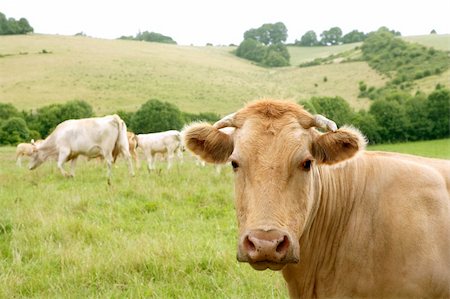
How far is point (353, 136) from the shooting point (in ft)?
12.1

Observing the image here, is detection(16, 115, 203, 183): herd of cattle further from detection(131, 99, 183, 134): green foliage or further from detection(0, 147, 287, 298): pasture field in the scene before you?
detection(131, 99, 183, 134): green foliage

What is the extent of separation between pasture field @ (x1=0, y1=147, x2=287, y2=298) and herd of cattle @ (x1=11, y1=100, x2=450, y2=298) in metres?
1.18

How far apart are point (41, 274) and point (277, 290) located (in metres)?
2.75

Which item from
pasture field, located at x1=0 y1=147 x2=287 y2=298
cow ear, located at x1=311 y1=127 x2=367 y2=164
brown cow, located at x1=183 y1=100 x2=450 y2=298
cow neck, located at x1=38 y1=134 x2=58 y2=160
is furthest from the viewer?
cow neck, located at x1=38 y1=134 x2=58 y2=160

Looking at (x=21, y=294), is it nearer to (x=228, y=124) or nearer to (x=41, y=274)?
(x=41, y=274)

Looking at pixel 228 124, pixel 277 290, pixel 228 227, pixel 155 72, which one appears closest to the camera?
pixel 228 124

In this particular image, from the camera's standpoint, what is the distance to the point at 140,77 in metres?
87.9

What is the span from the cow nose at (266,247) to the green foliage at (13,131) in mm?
53005

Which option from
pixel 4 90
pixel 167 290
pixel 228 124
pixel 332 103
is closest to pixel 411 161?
pixel 228 124

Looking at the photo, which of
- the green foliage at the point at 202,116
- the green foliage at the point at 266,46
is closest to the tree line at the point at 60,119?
the green foliage at the point at 202,116

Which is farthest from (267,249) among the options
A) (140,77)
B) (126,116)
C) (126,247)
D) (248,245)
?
(140,77)

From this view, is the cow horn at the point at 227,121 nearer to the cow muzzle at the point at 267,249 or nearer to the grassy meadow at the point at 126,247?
the cow muzzle at the point at 267,249

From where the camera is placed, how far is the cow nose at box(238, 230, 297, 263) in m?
3.09

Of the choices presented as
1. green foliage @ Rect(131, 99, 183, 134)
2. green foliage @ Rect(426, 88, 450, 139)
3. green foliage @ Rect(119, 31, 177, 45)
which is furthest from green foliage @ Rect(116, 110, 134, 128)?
green foliage @ Rect(119, 31, 177, 45)
